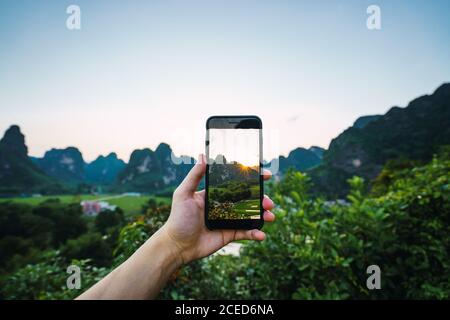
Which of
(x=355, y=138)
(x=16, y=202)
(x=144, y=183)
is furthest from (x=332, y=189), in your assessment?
(x=16, y=202)

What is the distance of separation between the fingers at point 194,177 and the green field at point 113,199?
7.29 feet

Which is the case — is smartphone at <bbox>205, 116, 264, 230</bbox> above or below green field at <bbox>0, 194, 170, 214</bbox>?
above

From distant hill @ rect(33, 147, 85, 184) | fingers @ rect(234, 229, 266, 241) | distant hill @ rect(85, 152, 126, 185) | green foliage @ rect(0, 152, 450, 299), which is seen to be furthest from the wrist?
distant hill @ rect(33, 147, 85, 184)

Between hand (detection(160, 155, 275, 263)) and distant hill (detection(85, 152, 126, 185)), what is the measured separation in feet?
9.82

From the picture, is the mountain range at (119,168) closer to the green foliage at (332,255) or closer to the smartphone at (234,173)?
the smartphone at (234,173)

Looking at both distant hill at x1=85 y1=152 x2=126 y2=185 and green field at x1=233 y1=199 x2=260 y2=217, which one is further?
distant hill at x1=85 y1=152 x2=126 y2=185

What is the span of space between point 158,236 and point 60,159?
366cm

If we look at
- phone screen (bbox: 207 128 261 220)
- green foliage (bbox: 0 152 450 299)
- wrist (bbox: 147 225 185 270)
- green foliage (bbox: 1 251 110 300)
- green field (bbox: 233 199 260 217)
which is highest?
phone screen (bbox: 207 128 261 220)

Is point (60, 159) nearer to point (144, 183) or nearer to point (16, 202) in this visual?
point (16, 202)

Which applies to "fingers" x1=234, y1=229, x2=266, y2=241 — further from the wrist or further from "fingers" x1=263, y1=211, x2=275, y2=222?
the wrist

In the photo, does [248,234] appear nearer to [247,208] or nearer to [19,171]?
[247,208]

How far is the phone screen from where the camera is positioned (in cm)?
146

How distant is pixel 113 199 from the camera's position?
401 cm

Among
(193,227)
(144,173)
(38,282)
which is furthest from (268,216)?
(144,173)
